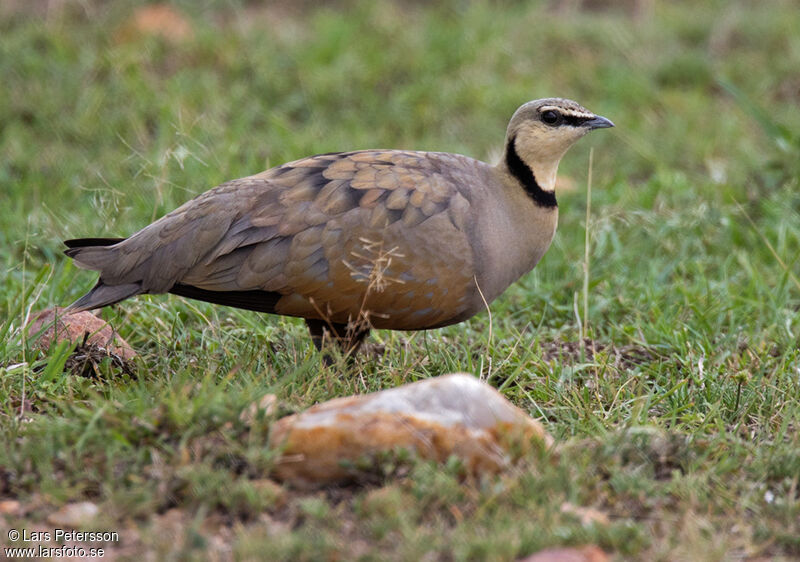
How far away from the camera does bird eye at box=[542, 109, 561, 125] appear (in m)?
4.81

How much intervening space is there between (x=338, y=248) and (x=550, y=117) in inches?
47.4

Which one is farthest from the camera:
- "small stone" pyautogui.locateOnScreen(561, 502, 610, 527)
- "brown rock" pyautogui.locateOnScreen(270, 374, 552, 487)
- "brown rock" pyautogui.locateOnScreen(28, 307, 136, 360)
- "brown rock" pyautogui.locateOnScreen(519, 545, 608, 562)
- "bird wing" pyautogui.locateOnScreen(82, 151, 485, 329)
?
"brown rock" pyautogui.locateOnScreen(28, 307, 136, 360)

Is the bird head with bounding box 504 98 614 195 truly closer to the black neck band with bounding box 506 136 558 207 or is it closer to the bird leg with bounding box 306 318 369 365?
the black neck band with bounding box 506 136 558 207

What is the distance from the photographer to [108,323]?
15.8ft

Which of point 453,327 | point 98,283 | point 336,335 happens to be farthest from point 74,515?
point 453,327

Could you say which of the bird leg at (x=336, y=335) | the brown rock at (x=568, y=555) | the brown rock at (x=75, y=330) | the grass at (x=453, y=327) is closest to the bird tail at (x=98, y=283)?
the brown rock at (x=75, y=330)

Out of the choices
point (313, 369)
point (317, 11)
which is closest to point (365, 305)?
point (313, 369)

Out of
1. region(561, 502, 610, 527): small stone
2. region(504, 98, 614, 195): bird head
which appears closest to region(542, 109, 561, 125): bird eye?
region(504, 98, 614, 195): bird head

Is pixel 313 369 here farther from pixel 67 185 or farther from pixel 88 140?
pixel 88 140

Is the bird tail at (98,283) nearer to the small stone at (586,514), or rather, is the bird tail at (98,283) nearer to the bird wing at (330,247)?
the bird wing at (330,247)

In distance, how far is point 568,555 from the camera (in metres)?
2.97

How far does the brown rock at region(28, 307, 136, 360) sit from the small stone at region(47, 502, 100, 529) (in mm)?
1298

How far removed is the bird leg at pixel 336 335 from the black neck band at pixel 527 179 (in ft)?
Result: 3.19

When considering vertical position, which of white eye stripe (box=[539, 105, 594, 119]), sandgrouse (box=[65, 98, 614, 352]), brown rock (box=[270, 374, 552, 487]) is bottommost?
brown rock (box=[270, 374, 552, 487])
